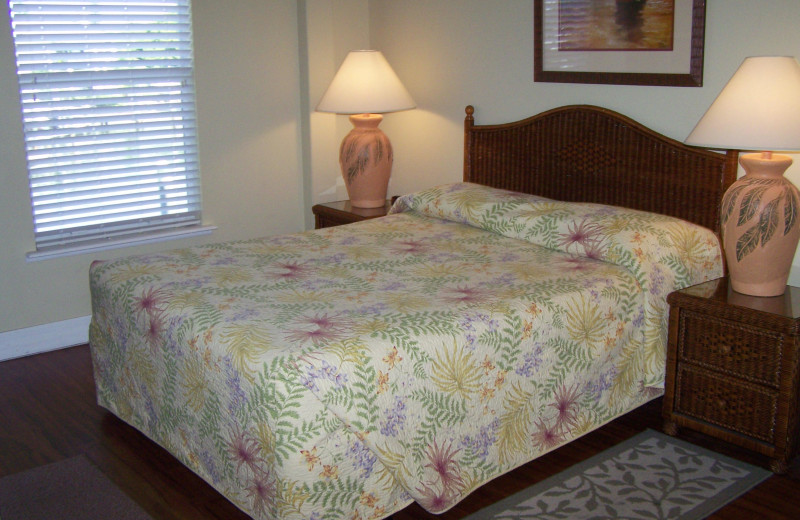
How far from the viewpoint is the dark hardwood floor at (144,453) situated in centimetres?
238

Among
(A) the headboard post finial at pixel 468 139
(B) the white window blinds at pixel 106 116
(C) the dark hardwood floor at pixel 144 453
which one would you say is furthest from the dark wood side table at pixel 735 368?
(B) the white window blinds at pixel 106 116

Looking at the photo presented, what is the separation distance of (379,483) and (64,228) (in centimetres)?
226

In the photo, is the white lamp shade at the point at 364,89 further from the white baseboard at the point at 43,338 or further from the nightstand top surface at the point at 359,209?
the white baseboard at the point at 43,338

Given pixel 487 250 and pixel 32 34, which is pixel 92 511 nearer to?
pixel 487 250

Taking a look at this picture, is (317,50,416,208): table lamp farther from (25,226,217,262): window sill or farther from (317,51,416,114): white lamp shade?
(25,226,217,262): window sill

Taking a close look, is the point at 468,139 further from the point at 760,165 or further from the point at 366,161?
the point at 760,165

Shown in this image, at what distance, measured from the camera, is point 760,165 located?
264cm

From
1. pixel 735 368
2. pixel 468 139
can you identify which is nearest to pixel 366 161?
pixel 468 139

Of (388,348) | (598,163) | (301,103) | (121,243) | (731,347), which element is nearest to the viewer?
(388,348)

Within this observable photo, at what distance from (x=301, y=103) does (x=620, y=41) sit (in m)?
1.80

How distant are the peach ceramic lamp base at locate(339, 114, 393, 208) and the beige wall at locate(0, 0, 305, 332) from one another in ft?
1.53

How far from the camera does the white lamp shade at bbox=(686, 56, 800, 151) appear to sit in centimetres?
250

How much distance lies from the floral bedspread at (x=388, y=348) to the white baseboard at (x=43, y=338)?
84 centimetres

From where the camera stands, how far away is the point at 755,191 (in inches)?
103
